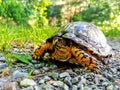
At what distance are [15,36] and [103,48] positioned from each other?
1.66 metres

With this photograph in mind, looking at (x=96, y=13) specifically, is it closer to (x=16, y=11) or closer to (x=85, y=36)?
(x=16, y=11)

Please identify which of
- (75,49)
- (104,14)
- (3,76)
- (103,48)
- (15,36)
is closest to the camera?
(3,76)

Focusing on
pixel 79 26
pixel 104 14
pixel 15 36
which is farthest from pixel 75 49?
pixel 104 14

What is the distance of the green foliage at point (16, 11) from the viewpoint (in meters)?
9.44

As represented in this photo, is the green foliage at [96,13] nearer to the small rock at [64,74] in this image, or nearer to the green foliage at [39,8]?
the green foliage at [39,8]

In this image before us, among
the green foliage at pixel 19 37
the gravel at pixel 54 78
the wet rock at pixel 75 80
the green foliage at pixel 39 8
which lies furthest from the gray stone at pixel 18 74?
the green foliage at pixel 39 8

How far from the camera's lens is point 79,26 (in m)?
4.24

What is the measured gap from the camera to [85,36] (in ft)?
13.5

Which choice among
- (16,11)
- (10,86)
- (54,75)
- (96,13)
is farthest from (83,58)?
(96,13)

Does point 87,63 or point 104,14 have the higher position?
point 87,63

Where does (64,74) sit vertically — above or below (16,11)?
above

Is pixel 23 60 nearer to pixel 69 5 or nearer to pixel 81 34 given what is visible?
pixel 81 34

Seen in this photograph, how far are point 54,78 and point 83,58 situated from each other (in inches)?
17.8

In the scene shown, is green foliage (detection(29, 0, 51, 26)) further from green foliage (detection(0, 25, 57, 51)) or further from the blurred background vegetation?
green foliage (detection(0, 25, 57, 51))
